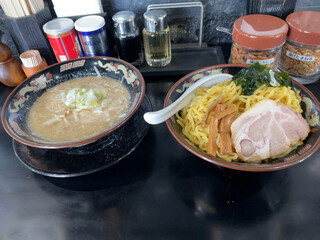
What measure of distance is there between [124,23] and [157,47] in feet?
0.67

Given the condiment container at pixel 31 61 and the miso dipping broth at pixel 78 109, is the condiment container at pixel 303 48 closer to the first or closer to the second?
the miso dipping broth at pixel 78 109

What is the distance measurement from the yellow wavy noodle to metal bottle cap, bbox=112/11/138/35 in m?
0.54

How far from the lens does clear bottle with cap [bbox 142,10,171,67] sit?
1.20m

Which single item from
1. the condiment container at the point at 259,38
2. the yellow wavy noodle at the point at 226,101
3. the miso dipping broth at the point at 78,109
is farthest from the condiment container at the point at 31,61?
the condiment container at the point at 259,38

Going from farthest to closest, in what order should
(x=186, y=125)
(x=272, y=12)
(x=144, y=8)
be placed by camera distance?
(x=144, y=8) < (x=272, y=12) < (x=186, y=125)

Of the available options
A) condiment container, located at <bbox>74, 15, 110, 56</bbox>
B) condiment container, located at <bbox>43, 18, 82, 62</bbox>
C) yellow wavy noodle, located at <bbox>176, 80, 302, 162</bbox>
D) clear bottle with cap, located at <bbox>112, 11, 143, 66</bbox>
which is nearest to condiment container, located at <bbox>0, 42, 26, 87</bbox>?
condiment container, located at <bbox>43, 18, 82, 62</bbox>

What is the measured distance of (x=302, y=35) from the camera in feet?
3.48

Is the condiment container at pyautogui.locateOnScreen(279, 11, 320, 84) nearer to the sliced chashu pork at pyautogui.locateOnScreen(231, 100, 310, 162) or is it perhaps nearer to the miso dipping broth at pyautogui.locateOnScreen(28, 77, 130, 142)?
the sliced chashu pork at pyautogui.locateOnScreen(231, 100, 310, 162)

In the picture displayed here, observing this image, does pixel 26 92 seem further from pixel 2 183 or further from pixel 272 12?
pixel 272 12

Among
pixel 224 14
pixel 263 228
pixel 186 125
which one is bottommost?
pixel 263 228

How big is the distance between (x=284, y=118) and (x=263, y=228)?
35 cm

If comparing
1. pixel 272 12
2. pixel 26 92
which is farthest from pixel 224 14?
pixel 26 92

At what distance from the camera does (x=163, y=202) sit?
853mm

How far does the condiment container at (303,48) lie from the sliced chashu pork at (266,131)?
395mm
